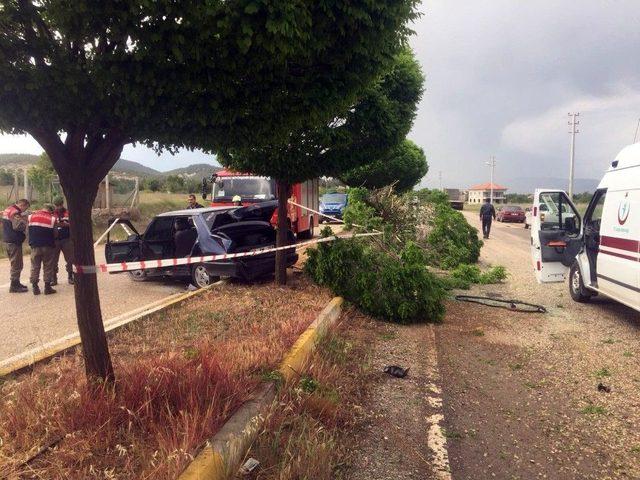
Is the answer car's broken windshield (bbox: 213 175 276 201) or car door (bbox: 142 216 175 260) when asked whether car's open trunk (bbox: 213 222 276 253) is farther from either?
car's broken windshield (bbox: 213 175 276 201)

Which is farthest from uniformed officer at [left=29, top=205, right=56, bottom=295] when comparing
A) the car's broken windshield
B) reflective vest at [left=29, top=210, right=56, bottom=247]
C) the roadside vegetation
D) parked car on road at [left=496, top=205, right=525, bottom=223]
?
parked car on road at [left=496, top=205, right=525, bottom=223]

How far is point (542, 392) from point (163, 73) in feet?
14.0

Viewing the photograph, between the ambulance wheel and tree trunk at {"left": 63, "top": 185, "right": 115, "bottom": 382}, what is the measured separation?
7.60 m

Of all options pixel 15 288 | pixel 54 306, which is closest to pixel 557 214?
pixel 54 306

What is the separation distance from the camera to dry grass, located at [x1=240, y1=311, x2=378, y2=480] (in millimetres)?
3068

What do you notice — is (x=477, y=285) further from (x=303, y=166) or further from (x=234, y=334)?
(x=234, y=334)

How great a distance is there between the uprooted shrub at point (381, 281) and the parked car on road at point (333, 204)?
18995 millimetres

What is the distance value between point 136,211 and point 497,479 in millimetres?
25270

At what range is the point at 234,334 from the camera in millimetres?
5570

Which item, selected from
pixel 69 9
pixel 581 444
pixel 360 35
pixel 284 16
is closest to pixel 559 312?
pixel 581 444

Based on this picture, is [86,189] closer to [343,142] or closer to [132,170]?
[343,142]

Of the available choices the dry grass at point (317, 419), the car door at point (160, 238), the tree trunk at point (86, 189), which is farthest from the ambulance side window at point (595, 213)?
the car door at point (160, 238)

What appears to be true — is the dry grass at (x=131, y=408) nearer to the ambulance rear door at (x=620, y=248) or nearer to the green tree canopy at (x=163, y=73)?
the green tree canopy at (x=163, y=73)

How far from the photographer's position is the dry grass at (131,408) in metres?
2.73
